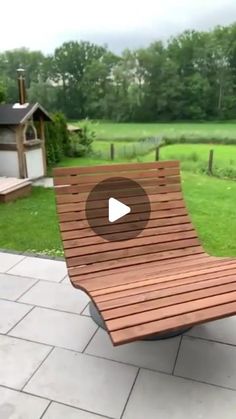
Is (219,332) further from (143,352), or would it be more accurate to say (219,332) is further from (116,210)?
(116,210)

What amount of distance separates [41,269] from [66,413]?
4.96ft

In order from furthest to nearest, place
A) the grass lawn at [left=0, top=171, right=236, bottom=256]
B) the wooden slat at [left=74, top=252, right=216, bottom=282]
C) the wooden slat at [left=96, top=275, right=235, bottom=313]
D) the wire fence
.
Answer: the wire fence
the grass lawn at [left=0, top=171, right=236, bottom=256]
the wooden slat at [left=74, top=252, right=216, bottom=282]
the wooden slat at [left=96, top=275, right=235, bottom=313]

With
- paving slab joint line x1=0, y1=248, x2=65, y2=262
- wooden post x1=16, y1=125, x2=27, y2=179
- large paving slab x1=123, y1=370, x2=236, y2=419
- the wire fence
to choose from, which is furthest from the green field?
the wire fence

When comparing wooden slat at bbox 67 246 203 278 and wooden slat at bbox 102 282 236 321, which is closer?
wooden slat at bbox 102 282 236 321

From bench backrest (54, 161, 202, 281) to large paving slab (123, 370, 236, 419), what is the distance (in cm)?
73

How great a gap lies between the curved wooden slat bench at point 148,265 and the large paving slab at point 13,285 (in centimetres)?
58

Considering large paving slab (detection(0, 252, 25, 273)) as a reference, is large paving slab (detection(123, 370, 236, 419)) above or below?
above

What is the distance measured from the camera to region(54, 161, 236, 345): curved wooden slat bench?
1.71 metres

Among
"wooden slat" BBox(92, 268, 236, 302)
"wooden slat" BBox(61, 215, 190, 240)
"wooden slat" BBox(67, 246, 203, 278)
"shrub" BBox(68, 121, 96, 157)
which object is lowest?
"shrub" BBox(68, 121, 96, 157)

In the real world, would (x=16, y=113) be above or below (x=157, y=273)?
above

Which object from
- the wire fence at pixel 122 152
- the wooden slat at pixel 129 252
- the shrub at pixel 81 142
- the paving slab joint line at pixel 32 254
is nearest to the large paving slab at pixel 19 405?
the wooden slat at pixel 129 252

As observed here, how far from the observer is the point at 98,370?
189 centimetres

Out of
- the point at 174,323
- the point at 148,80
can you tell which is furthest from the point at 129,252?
the point at 148,80

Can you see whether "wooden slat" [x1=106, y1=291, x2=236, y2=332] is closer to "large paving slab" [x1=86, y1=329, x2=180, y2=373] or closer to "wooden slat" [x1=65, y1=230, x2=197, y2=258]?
"large paving slab" [x1=86, y1=329, x2=180, y2=373]
